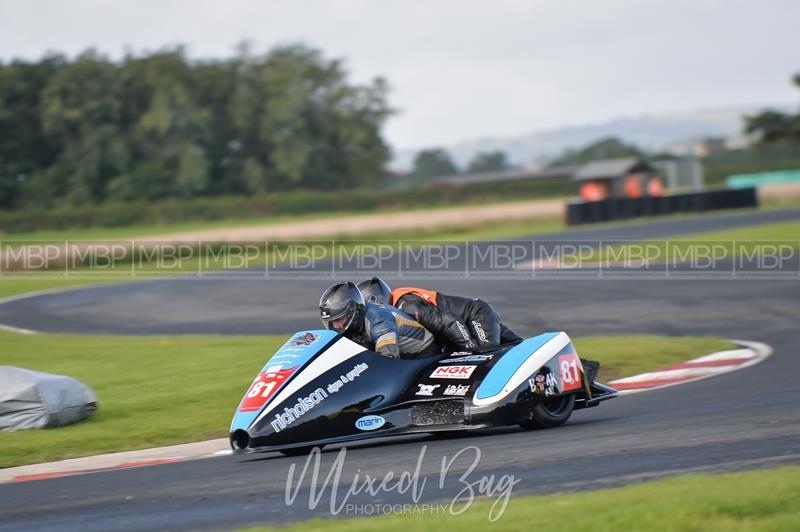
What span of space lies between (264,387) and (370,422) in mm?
864

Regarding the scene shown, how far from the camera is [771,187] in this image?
57656 millimetres

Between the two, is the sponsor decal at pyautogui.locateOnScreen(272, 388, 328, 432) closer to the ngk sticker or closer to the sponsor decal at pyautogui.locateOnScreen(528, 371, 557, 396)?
the ngk sticker

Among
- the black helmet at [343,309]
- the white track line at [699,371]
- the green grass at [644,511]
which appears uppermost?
the black helmet at [343,309]

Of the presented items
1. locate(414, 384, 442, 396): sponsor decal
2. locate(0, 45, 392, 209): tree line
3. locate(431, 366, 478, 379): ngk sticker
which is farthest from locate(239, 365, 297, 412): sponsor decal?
locate(0, 45, 392, 209): tree line

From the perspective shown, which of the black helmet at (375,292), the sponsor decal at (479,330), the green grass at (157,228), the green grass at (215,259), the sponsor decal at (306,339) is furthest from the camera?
the green grass at (157,228)

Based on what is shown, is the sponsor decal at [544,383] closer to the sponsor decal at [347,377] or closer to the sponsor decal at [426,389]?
the sponsor decal at [426,389]

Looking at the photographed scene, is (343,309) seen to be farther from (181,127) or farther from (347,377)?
(181,127)

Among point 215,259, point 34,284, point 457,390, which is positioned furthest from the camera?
point 215,259

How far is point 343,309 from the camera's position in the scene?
8602 millimetres

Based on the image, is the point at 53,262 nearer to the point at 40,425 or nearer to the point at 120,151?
the point at 40,425

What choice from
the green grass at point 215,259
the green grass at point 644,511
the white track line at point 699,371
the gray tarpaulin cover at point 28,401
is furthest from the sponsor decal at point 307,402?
the green grass at point 215,259

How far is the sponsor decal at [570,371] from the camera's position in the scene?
8961 mm

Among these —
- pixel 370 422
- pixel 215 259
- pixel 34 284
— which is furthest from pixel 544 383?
pixel 215 259

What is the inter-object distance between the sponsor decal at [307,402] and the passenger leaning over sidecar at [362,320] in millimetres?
375
